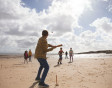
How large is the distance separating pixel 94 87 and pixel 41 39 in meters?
2.95

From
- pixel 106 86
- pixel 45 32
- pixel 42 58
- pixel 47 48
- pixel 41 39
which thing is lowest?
pixel 106 86

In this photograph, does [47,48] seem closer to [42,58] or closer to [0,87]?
[42,58]

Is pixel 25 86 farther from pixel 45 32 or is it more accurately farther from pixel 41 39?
pixel 45 32

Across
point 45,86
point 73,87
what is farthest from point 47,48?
point 73,87

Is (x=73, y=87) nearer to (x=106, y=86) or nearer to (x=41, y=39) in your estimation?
(x=106, y=86)

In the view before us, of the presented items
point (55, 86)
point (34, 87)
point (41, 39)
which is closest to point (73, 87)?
point (55, 86)

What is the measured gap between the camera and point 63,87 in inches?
191

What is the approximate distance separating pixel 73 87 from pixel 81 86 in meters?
0.39

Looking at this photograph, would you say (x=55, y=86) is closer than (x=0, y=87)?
No

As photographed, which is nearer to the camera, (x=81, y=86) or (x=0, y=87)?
(x=0, y=87)

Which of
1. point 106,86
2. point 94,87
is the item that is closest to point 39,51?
point 94,87

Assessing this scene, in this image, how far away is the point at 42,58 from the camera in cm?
493

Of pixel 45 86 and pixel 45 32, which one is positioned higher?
pixel 45 32

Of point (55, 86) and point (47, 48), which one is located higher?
point (47, 48)
